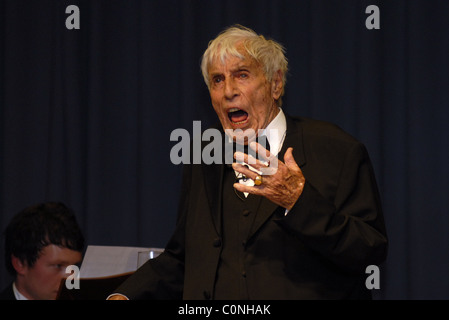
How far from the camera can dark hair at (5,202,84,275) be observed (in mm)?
2826

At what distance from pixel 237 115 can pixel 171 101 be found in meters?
1.49

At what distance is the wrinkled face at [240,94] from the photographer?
1.90 m

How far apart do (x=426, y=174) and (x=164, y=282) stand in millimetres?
1697

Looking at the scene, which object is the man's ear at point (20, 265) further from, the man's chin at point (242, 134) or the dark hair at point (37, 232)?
the man's chin at point (242, 134)

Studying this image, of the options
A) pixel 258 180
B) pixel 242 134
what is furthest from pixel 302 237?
pixel 242 134

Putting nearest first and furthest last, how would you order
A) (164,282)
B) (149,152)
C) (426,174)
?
(164,282), (426,174), (149,152)

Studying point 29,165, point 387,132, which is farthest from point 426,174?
point 29,165

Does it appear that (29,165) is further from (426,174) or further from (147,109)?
(426,174)

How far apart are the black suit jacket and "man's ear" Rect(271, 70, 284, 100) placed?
122mm

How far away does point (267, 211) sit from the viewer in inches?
66.7

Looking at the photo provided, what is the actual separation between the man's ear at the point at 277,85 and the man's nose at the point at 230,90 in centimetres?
16

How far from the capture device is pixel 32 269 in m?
2.82

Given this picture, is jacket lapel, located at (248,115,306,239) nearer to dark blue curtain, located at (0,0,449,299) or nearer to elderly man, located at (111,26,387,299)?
elderly man, located at (111,26,387,299)

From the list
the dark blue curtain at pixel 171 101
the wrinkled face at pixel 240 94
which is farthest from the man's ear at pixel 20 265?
the wrinkled face at pixel 240 94
